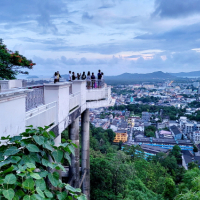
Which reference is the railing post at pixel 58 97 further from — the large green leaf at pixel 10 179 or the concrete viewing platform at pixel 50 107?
the large green leaf at pixel 10 179

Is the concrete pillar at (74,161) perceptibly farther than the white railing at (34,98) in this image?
Yes

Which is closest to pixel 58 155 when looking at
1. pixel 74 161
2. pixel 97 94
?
pixel 97 94

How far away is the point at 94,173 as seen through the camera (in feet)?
52.4

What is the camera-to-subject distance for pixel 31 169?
2037 mm

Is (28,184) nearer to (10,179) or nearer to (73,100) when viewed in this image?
(10,179)

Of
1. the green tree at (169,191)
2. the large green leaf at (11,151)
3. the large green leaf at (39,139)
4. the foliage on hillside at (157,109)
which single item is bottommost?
the foliage on hillside at (157,109)

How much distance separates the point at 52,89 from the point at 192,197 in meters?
5.10

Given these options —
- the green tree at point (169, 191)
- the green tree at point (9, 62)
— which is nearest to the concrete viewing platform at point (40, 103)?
the green tree at point (9, 62)

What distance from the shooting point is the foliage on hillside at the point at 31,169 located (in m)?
1.93

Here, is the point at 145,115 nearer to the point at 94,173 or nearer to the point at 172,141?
the point at 172,141

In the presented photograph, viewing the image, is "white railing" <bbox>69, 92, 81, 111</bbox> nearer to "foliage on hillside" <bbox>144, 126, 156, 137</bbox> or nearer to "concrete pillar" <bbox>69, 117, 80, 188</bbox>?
"concrete pillar" <bbox>69, 117, 80, 188</bbox>

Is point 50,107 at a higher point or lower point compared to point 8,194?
higher

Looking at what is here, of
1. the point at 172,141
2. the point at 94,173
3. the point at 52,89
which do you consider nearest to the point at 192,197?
the point at 52,89

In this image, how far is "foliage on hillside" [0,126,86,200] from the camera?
1.93m
